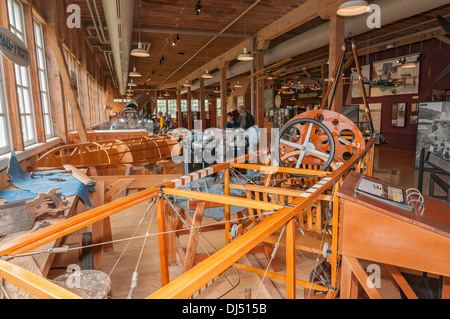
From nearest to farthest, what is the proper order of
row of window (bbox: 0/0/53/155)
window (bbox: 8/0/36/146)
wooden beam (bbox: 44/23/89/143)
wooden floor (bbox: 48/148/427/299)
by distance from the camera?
wooden floor (bbox: 48/148/427/299) < row of window (bbox: 0/0/53/155) < window (bbox: 8/0/36/146) < wooden beam (bbox: 44/23/89/143)

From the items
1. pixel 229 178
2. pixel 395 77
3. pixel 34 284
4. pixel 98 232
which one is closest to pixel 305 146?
pixel 229 178

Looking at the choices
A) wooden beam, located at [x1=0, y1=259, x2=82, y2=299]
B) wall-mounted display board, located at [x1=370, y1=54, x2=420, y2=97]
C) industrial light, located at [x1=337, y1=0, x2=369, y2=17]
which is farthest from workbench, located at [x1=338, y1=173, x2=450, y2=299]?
wall-mounted display board, located at [x1=370, y1=54, x2=420, y2=97]

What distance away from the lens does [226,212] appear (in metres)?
2.59

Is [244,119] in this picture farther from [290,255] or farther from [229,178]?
[290,255]

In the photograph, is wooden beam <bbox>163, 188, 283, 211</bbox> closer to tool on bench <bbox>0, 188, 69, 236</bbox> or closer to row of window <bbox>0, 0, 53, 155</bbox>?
tool on bench <bbox>0, 188, 69, 236</bbox>

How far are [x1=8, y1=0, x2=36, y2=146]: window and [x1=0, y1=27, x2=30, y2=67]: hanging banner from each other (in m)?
1.28

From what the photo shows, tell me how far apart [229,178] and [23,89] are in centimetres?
369

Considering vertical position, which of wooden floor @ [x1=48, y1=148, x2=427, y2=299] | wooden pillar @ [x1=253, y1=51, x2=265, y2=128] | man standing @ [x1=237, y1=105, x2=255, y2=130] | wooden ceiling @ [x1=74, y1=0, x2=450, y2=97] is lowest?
wooden floor @ [x1=48, y1=148, x2=427, y2=299]

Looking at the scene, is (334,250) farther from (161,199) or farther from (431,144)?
(431,144)

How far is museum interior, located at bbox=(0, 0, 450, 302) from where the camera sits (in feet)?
4.79

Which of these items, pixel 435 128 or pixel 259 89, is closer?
pixel 435 128

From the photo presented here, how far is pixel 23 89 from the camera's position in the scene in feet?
15.3

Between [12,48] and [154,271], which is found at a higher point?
[12,48]

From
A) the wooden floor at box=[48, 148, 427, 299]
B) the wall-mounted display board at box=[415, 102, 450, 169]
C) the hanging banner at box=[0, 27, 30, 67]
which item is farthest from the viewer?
the wall-mounted display board at box=[415, 102, 450, 169]
